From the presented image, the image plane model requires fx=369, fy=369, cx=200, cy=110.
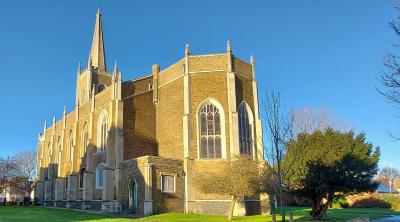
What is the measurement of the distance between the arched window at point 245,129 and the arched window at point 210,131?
Answer: 187cm

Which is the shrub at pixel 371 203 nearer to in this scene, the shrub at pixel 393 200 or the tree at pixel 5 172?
the shrub at pixel 393 200

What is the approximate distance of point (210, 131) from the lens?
31297 millimetres

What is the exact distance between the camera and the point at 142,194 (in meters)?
28.0

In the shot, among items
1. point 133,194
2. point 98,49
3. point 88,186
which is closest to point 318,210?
point 133,194

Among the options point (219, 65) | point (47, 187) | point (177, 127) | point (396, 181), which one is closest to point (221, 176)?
point (177, 127)

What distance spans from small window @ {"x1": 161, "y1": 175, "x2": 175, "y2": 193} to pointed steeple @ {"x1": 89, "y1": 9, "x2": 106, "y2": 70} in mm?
34821

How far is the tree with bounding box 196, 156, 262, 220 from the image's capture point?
77.2 ft

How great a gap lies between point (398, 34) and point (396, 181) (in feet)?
316

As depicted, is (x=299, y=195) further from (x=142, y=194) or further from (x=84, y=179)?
(x=84, y=179)

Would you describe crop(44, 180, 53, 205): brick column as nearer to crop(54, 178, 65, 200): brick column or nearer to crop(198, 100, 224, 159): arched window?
crop(54, 178, 65, 200): brick column

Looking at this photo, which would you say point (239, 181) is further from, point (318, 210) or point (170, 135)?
point (170, 135)

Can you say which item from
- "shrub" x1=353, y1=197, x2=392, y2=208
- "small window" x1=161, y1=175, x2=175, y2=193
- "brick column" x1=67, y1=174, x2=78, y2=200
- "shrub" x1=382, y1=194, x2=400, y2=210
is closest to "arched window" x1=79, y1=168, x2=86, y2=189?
"brick column" x1=67, y1=174, x2=78, y2=200

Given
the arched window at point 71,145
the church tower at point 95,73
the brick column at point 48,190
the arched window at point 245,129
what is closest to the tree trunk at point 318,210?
the arched window at point 245,129

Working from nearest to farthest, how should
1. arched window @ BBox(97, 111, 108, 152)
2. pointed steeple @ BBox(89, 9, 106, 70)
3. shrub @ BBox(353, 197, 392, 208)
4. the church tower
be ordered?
1. arched window @ BBox(97, 111, 108, 152)
2. shrub @ BBox(353, 197, 392, 208)
3. the church tower
4. pointed steeple @ BBox(89, 9, 106, 70)
